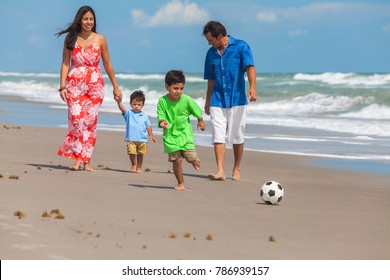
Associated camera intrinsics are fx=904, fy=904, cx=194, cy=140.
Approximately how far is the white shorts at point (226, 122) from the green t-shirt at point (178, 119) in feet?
4.42

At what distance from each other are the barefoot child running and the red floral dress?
4.97 ft

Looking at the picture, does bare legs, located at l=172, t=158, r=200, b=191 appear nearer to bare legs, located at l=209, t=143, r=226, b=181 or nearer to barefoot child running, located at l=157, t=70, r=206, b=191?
barefoot child running, located at l=157, t=70, r=206, b=191

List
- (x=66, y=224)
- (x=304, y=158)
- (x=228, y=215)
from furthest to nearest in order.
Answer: (x=304, y=158), (x=228, y=215), (x=66, y=224)

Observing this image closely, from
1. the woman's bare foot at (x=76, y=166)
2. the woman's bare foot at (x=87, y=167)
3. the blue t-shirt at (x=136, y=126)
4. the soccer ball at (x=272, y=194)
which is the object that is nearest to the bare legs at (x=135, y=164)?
the blue t-shirt at (x=136, y=126)

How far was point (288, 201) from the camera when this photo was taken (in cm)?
843

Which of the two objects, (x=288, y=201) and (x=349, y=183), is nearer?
(x=288, y=201)

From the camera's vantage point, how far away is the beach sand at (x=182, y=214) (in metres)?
5.75

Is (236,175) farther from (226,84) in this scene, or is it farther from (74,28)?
(74,28)

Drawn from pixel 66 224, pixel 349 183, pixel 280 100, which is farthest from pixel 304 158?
pixel 280 100

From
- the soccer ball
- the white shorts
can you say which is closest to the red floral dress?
the white shorts

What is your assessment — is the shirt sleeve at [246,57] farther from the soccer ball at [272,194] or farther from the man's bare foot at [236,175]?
the soccer ball at [272,194]

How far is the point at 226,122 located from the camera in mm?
10352
